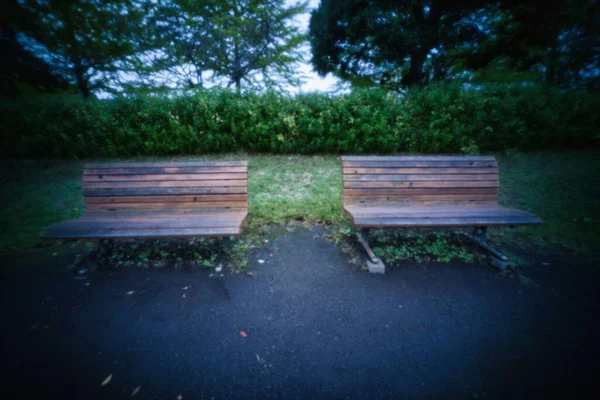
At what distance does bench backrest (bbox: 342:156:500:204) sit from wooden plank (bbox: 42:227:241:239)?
71.8 inches

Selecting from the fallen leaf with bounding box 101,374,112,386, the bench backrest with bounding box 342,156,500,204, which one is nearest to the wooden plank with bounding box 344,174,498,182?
the bench backrest with bounding box 342,156,500,204

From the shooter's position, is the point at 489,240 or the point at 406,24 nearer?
the point at 489,240

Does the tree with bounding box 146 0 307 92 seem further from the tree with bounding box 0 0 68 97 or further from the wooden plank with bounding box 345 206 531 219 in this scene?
the wooden plank with bounding box 345 206 531 219

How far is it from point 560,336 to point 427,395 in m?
1.50

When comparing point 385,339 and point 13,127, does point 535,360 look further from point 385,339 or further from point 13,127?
point 13,127

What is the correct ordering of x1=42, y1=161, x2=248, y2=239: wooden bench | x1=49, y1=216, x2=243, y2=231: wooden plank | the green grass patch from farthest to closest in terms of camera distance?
the green grass patch < x1=42, y1=161, x2=248, y2=239: wooden bench < x1=49, y1=216, x2=243, y2=231: wooden plank

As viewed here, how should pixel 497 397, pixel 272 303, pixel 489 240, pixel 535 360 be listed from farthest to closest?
1. pixel 489 240
2. pixel 272 303
3. pixel 535 360
4. pixel 497 397

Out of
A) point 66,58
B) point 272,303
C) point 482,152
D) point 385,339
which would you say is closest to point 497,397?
point 385,339

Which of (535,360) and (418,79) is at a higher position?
(418,79)

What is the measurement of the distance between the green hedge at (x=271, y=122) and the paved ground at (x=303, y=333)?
4554mm

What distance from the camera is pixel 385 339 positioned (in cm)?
224

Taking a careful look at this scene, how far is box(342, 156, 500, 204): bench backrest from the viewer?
3760 millimetres

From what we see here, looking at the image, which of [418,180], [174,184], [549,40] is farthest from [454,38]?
[174,184]

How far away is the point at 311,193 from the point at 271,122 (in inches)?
107
